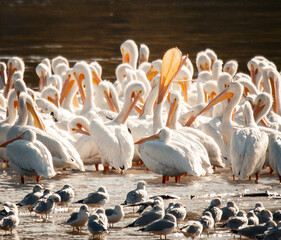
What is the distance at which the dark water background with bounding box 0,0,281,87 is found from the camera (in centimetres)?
2253

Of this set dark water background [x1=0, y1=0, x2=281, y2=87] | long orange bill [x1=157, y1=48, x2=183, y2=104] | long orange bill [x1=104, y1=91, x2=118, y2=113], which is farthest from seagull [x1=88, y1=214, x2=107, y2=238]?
dark water background [x1=0, y1=0, x2=281, y2=87]

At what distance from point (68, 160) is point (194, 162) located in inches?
58.5

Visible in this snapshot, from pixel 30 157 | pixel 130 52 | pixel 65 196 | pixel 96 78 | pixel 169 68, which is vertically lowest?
pixel 65 196

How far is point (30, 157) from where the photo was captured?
8.95m

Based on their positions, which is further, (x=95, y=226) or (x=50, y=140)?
(x=50, y=140)

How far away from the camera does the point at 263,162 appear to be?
30.2ft

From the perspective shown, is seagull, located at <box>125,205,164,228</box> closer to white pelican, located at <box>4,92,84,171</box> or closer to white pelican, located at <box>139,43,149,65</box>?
white pelican, located at <box>4,92,84,171</box>

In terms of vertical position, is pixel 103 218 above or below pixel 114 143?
below

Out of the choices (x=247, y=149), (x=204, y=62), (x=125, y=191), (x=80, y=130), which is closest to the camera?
(x=125, y=191)

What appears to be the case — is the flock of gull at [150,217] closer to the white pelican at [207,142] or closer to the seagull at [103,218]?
the seagull at [103,218]

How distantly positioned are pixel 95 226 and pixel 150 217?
0.54 m

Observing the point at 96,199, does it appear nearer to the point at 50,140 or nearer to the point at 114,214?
the point at 114,214

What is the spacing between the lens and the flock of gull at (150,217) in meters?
6.71

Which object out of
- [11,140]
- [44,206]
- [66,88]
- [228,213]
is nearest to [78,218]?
[44,206]
